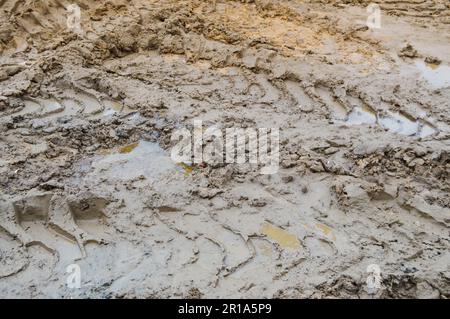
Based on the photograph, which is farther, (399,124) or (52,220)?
(399,124)

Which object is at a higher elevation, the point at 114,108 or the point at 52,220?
→ the point at 114,108

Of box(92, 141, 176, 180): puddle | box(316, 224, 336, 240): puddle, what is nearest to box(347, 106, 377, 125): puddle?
box(316, 224, 336, 240): puddle

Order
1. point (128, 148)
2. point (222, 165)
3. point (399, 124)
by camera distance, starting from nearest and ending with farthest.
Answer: point (222, 165), point (128, 148), point (399, 124)

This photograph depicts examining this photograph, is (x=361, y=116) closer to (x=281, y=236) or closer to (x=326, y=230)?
(x=326, y=230)

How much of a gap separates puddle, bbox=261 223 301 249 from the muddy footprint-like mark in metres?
1.03

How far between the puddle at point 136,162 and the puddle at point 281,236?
93 cm

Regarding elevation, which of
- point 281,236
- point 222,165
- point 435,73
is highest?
point 435,73

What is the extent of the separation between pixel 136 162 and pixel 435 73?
3.14 m

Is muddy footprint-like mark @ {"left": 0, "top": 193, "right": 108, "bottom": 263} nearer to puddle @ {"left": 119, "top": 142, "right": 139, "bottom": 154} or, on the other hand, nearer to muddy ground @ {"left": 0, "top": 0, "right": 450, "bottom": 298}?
muddy ground @ {"left": 0, "top": 0, "right": 450, "bottom": 298}

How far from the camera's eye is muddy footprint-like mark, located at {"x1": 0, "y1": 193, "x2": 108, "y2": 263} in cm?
322

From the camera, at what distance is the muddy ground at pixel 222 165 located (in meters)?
3.03

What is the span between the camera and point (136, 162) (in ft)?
13.1

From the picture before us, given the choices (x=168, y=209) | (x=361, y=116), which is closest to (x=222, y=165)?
(x=168, y=209)

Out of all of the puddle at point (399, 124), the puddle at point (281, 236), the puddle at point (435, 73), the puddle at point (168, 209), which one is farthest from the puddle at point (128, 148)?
the puddle at point (435, 73)
